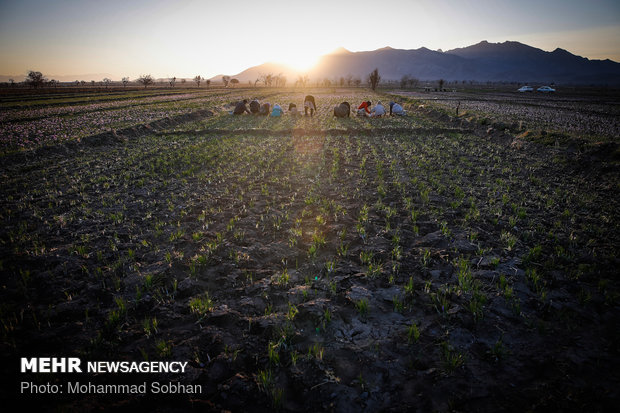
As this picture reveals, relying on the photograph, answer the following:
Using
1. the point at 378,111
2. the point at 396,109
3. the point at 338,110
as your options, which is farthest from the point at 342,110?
the point at 396,109

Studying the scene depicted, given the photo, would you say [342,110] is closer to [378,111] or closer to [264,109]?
[378,111]

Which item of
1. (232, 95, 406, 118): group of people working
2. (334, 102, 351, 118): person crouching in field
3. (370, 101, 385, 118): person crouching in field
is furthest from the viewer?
(370, 101, 385, 118): person crouching in field

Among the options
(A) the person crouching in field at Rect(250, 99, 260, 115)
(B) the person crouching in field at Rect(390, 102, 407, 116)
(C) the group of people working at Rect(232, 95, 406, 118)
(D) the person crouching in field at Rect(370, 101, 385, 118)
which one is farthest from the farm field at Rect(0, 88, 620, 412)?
(A) the person crouching in field at Rect(250, 99, 260, 115)

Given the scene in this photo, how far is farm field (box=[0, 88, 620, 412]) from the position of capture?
10.7 ft

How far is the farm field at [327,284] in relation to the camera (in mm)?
3268

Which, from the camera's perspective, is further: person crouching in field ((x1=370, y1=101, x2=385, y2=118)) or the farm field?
person crouching in field ((x1=370, y1=101, x2=385, y2=118))

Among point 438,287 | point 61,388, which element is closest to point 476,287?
point 438,287

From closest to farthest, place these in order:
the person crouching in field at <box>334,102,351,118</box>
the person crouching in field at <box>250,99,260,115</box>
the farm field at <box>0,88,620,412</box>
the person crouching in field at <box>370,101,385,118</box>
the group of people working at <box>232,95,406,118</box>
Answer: the farm field at <box>0,88,620,412</box> → the person crouching in field at <box>334,102,351,118</box> → the group of people working at <box>232,95,406,118</box> → the person crouching in field at <box>370,101,385,118</box> → the person crouching in field at <box>250,99,260,115</box>

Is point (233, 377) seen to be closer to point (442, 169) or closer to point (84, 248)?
point (84, 248)

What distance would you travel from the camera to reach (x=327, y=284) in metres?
5.04

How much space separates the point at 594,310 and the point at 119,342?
7.31m

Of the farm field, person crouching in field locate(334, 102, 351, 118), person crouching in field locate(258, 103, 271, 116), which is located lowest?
the farm field

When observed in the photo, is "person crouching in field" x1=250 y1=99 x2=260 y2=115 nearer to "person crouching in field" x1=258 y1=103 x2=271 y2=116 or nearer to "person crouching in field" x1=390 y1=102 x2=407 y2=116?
"person crouching in field" x1=258 y1=103 x2=271 y2=116

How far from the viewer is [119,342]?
3.84 metres
